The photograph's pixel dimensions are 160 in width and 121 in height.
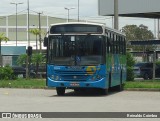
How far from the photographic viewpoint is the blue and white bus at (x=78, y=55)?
981 inches

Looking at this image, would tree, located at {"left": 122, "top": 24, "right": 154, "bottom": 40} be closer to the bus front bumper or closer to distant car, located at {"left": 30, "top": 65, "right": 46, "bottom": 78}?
distant car, located at {"left": 30, "top": 65, "right": 46, "bottom": 78}

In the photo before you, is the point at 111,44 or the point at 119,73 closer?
the point at 111,44

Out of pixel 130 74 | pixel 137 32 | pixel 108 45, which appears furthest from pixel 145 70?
pixel 137 32

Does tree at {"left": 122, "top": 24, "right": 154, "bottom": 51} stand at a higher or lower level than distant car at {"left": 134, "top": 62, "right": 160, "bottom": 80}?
higher

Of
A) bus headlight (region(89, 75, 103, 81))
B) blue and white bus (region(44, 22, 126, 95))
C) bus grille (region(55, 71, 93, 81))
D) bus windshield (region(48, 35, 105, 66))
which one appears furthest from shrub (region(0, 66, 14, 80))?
bus headlight (region(89, 75, 103, 81))

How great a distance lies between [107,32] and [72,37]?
1.79m

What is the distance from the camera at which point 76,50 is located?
2495cm

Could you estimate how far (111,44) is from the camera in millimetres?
26656

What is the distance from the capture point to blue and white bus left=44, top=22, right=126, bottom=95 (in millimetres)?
24906

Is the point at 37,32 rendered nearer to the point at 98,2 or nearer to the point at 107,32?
the point at 98,2

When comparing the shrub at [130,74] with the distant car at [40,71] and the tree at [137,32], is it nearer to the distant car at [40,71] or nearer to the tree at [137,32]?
the distant car at [40,71]

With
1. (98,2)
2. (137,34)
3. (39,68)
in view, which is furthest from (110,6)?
(137,34)

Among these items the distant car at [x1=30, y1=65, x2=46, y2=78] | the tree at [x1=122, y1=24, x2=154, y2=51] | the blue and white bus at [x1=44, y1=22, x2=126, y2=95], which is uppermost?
the tree at [x1=122, y1=24, x2=154, y2=51]

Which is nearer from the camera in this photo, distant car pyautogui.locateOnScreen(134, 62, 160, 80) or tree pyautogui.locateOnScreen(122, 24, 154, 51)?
distant car pyautogui.locateOnScreen(134, 62, 160, 80)
